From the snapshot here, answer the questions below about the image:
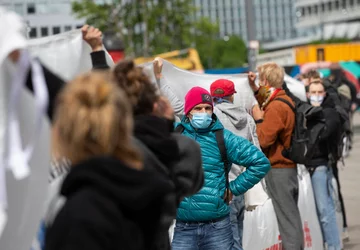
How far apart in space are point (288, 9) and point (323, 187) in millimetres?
175358

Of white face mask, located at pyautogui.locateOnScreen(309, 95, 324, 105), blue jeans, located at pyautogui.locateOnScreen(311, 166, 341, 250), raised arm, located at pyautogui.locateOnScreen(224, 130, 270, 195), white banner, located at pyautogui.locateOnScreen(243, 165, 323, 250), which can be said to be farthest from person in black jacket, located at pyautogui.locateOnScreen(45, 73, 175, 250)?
white face mask, located at pyautogui.locateOnScreen(309, 95, 324, 105)

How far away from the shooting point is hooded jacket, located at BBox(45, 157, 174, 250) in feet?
9.54

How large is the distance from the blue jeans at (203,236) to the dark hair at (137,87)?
2.59 m

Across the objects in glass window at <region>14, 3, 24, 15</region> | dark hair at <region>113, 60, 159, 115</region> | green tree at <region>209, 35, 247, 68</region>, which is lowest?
green tree at <region>209, 35, 247, 68</region>

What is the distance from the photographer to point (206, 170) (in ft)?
21.1

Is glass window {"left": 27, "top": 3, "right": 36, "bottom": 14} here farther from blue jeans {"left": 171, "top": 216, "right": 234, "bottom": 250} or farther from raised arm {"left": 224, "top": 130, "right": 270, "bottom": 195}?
blue jeans {"left": 171, "top": 216, "right": 234, "bottom": 250}

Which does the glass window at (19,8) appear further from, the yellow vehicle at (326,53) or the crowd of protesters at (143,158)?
the crowd of protesters at (143,158)

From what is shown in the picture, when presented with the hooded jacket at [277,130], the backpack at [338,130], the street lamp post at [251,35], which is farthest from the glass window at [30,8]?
the hooded jacket at [277,130]

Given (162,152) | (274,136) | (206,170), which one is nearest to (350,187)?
(274,136)

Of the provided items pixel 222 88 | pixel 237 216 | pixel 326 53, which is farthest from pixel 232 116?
pixel 326 53

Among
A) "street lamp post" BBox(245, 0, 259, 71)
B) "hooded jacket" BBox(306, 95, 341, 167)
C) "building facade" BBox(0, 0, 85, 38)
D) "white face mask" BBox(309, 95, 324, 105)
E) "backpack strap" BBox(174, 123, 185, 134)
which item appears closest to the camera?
"backpack strap" BBox(174, 123, 185, 134)

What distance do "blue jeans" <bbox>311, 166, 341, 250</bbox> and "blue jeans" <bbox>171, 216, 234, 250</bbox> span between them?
3266 mm

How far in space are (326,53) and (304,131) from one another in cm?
3492

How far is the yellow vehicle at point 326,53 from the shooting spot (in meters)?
40.1
